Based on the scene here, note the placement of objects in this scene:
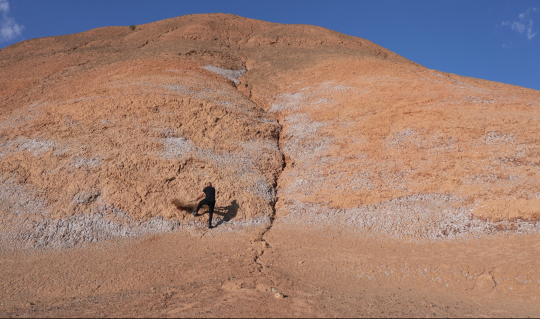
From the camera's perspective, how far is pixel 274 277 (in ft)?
25.6

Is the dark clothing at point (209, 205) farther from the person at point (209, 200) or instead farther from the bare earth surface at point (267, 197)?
the bare earth surface at point (267, 197)

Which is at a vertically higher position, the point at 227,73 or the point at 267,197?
the point at 227,73

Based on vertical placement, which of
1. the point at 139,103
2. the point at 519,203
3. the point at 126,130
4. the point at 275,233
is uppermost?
the point at 139,103

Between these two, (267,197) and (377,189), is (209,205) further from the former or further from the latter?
(377,189)

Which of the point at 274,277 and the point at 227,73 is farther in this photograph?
the point at 227,73

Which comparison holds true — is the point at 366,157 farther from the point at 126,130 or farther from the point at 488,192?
the point at 126,130

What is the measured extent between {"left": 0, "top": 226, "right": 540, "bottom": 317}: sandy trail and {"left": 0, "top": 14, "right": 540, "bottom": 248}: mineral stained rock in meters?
0.88

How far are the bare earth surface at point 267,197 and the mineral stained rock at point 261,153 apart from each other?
0.22 feet

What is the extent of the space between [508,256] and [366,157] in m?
6.10

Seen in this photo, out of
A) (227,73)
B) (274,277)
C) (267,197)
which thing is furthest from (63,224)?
(227,73)

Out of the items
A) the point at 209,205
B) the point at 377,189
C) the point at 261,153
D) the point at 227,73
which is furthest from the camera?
the point at 227,73

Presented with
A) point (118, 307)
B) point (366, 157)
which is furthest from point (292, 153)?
point (118, 307)

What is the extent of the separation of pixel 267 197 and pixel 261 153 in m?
2.63

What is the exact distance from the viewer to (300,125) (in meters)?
16.7
